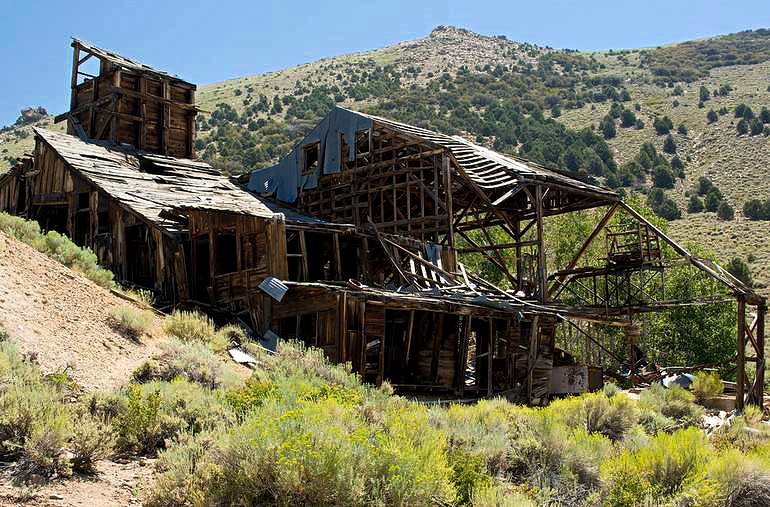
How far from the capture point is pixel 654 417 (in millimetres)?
16891

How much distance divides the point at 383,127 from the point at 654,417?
13.2 meters

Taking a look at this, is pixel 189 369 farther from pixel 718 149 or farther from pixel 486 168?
pixel 718 149

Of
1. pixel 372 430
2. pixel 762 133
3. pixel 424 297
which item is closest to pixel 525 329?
pixel 424 297

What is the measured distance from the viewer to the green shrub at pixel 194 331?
1549 centimetres

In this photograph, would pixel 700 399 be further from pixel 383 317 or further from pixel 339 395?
pixel 339 395

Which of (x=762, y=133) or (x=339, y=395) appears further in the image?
(x=762, y=133)

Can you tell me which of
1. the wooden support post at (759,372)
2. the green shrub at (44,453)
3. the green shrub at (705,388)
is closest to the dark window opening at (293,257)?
the green shrub at (705,388)

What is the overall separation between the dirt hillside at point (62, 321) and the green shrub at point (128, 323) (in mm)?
141

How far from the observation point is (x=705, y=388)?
74.0ft

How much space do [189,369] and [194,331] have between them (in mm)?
3262

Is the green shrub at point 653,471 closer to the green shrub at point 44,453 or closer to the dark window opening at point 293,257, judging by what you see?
the green shrub at point 44,453

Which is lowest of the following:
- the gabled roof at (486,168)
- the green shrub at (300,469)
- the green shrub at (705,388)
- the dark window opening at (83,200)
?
the green shrub at (705,388)

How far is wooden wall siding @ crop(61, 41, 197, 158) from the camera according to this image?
2878cm

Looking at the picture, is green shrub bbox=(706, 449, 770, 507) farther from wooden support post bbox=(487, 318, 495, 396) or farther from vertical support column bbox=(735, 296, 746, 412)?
vertical support column bbox=(735, 296, 746, 412)
